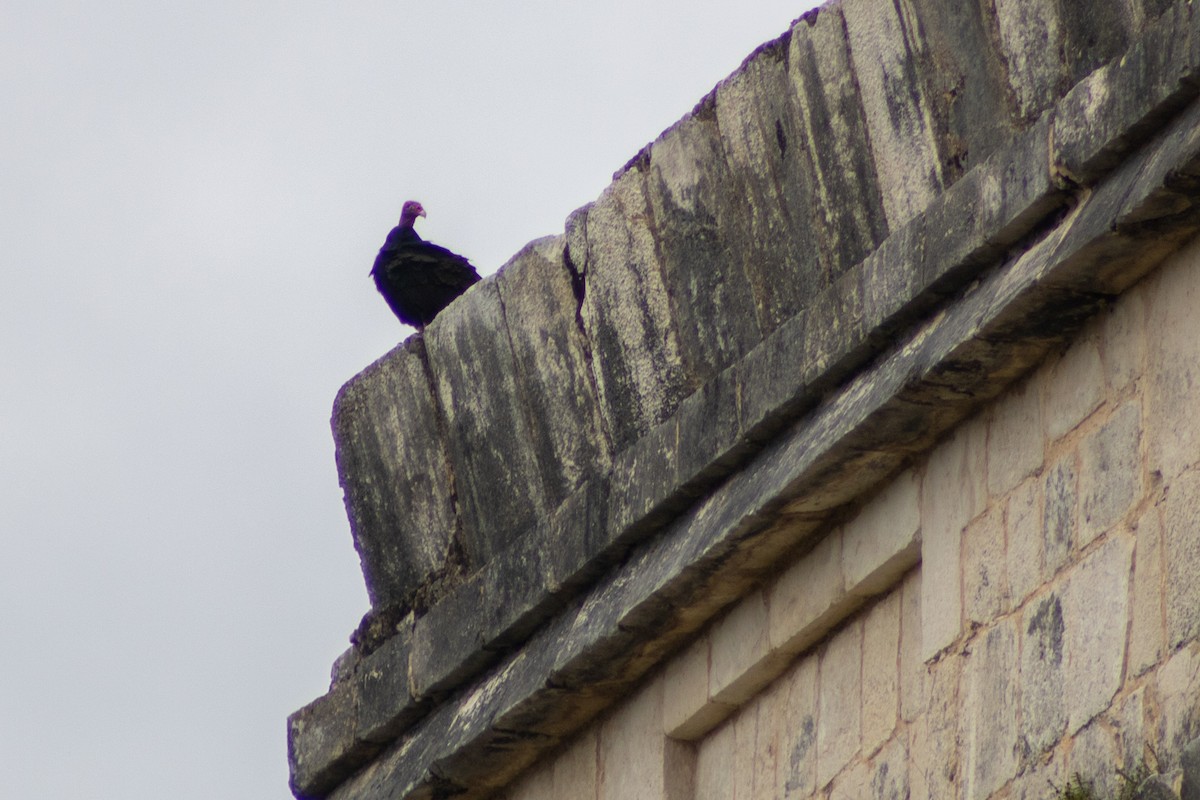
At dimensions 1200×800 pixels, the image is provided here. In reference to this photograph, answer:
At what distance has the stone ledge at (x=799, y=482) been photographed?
16.4ft

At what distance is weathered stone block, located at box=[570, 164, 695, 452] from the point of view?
6.39 m

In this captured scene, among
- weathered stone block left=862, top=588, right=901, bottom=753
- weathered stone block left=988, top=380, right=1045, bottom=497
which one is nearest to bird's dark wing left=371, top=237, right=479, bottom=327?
weathered stone block left=862, top=588, right=901, bottom=753

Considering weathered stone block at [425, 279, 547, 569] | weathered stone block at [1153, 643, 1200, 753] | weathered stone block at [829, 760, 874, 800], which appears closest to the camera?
weathered stone block at [1153, 643, 1200, 753]

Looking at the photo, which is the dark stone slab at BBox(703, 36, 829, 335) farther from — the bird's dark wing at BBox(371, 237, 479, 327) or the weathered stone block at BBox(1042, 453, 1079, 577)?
the bird's dark wing at BBox(371, 237, 479, 327)

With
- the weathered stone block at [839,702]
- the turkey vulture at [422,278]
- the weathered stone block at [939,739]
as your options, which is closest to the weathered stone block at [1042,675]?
the weathered stone block at [939,739]

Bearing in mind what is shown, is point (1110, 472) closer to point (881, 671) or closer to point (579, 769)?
point (881, 671)

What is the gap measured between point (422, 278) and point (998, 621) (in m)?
4.77

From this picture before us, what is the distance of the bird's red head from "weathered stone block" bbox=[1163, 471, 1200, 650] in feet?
27.7

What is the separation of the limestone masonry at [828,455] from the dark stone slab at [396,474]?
1cm

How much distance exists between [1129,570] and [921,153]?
1.32 metres

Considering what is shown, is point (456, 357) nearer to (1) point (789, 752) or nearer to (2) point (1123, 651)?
(1) point (789, 752)

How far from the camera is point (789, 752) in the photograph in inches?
227

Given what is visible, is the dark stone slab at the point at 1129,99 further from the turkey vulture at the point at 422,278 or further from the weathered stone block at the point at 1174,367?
the turkey vulture at the point at 422,278

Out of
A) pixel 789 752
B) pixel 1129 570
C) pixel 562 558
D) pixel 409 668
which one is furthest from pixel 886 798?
pixel 409 668
